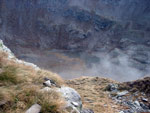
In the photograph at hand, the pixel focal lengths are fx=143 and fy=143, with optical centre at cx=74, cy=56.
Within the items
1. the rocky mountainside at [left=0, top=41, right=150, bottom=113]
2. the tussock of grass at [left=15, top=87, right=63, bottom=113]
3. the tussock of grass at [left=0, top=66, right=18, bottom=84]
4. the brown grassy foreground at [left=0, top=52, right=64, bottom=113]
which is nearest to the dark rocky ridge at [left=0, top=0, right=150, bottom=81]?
the rocky mountainside at [left=0, top=41, right=150, bottom=113]

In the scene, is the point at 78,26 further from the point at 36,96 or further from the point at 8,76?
the point at 36,96

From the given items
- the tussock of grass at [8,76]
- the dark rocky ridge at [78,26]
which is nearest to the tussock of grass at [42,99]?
the tussock of grass at [8,76]

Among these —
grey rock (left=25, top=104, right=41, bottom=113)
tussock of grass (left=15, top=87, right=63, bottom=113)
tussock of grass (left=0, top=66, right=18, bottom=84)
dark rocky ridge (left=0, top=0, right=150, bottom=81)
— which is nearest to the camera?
grey rock (left=25, top=104, right=41, bottom=113)

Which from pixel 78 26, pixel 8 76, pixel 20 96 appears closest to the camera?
pixel 20 96

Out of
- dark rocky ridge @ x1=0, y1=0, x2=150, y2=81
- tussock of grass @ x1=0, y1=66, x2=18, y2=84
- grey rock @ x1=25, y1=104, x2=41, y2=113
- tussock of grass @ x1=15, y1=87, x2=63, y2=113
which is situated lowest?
grey rock @ x1=25, y1=104, x2=41, y2=113

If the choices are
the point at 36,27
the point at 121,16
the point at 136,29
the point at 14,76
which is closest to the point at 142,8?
the point at 121,16

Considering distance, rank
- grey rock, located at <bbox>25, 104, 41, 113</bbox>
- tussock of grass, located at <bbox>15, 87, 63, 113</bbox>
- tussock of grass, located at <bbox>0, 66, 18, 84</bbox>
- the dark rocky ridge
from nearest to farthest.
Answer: grey rock, located at <bbox>25, 104, 41, 113</bbox> → tussock of grass, located at <bbox>15, 87, 63, 113</bbox> → tussock of grass, located at <bbox>0, 66, 18, 84</bbox> → the dark rocky ridge

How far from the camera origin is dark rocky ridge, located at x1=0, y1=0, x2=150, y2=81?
24938mm

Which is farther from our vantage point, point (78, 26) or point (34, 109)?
point (78, 26)

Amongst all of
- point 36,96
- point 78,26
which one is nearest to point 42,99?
point 36,96

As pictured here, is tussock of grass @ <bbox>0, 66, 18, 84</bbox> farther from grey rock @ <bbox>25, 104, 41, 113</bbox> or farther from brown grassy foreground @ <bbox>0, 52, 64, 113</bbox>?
grey rock @ <bbox>25, 104, 41, 113</bbox>

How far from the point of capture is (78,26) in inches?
1169

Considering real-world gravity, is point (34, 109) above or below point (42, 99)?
below

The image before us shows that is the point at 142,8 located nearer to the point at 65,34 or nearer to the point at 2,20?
the point at 65,34
